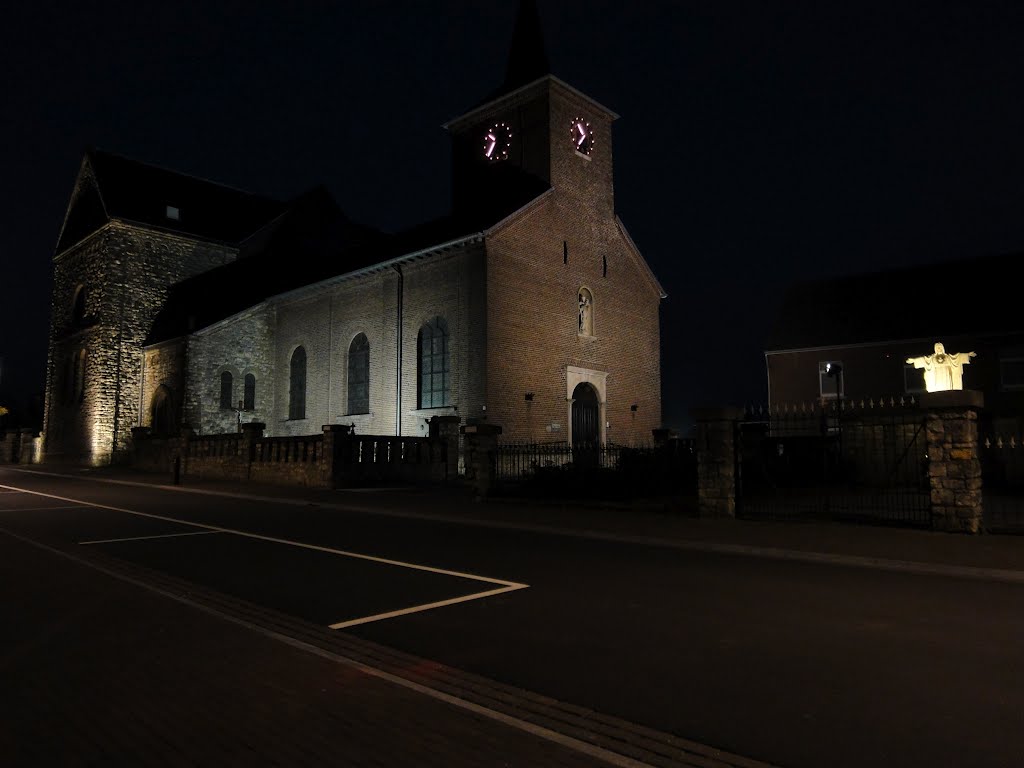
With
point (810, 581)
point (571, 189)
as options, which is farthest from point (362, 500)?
point (571, 189)

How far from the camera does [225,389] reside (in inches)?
1325

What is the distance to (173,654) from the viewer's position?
5.10 metres

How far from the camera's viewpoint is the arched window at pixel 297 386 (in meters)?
33.0

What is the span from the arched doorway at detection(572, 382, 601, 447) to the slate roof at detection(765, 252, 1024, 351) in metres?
12.2

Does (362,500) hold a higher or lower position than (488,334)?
lower

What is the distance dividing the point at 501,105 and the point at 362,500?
63.9 feet

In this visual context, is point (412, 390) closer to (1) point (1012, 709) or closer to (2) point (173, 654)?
(2) point (173, 654)

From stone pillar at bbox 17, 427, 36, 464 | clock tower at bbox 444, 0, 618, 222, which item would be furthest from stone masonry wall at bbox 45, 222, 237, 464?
clock tower at bbox 444, 0, 618, 222

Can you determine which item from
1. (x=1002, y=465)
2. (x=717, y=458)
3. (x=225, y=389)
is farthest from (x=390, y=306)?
(x=1002, y=465)

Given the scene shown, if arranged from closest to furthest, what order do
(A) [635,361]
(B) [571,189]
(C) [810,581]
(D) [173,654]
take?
(D) [173,654] < (C) [810,581] < (B) [571,189] < (A) [635,361]

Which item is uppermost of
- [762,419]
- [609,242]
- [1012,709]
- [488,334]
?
[609,242]

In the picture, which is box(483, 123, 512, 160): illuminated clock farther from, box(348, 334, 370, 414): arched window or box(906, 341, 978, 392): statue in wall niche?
box(906, 341, 978, 392): statue in wall niche

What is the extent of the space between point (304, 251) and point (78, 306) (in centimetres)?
1267

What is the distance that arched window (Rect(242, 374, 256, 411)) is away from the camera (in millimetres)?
34062
